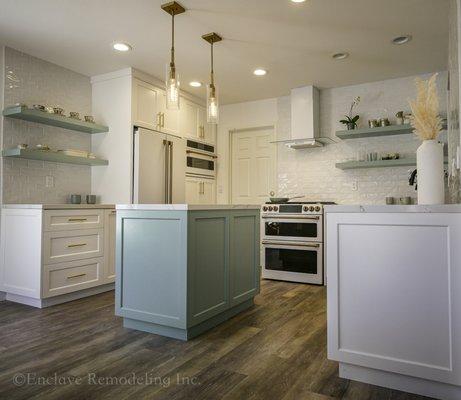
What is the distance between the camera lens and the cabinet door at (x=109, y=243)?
12.3ft

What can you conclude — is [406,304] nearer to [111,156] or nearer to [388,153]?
[388,153]

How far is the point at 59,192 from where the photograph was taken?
408cm

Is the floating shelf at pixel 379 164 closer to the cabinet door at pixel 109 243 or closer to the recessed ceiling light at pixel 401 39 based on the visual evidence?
the recessed ceiling light at pixel 401 39

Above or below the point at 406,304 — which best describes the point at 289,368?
below

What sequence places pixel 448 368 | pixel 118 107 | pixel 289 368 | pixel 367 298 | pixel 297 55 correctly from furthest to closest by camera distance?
1. pixel 118 107
2. pixel 297 55
3. pixel 289 368
4. pixel 367 298
5. pixel 448 368

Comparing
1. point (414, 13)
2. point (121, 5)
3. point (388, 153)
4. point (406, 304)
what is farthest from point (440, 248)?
point (388, 153)

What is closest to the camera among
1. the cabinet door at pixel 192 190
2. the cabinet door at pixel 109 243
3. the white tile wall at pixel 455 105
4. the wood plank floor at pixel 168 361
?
the wood plank floor at pixel 168 361

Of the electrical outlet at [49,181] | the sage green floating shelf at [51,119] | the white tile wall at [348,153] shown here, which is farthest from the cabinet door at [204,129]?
the electrical outlet at [49,181]

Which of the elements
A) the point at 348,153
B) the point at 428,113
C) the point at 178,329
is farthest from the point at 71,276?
the point at 348,153

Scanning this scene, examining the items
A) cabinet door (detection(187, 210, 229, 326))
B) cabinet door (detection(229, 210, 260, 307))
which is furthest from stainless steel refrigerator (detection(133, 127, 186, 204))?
cabinet door (detection(187, 210, 229, 326))

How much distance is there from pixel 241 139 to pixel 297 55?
207 centimetres

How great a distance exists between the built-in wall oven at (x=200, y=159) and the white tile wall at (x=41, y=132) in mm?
1357

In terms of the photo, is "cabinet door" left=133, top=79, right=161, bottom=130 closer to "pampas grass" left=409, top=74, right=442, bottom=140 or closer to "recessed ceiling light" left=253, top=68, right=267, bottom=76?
"recessed ceiling light" left=253, top=68, right=267, bottom=76

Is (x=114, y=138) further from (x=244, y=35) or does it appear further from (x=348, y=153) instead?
(x=348, y=153)
